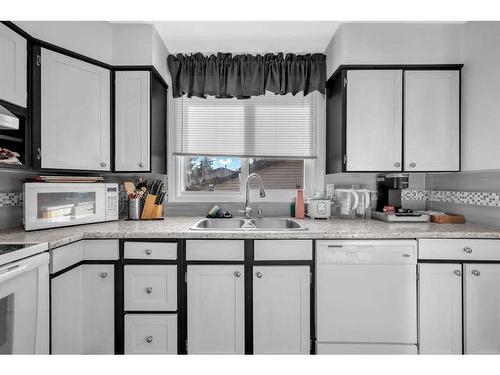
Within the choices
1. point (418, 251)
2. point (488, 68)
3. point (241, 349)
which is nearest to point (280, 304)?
point (241, 349)

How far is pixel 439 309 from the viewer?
69.0 inches

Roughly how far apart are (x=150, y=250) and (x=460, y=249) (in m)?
1.92

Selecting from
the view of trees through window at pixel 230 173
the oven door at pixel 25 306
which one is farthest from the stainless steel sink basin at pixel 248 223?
the oven door at pixel 25 306

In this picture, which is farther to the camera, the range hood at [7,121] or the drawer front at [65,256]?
the drawer front at [65,256]

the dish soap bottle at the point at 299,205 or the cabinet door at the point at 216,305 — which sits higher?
the dish soap bottle at the point at 299,205

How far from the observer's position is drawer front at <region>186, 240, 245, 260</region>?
176 cm

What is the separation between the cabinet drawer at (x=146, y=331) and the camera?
5.78 ft

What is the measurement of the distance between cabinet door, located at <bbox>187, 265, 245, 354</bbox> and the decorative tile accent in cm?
132

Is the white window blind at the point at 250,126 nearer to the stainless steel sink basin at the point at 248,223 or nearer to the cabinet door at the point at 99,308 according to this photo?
the stainless steel sink basin at the point at 248,223

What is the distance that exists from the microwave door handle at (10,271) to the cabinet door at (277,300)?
1.18 meters

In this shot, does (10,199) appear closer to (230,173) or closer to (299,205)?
(230,173)

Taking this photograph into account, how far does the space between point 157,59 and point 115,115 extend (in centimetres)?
55

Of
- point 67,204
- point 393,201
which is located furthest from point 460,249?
point 67,204

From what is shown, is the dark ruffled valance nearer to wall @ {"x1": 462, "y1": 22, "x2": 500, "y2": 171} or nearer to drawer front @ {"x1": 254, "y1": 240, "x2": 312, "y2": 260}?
wall @ {"x1": 462, "y1": 22, "x2": 500, "y2": 171}
